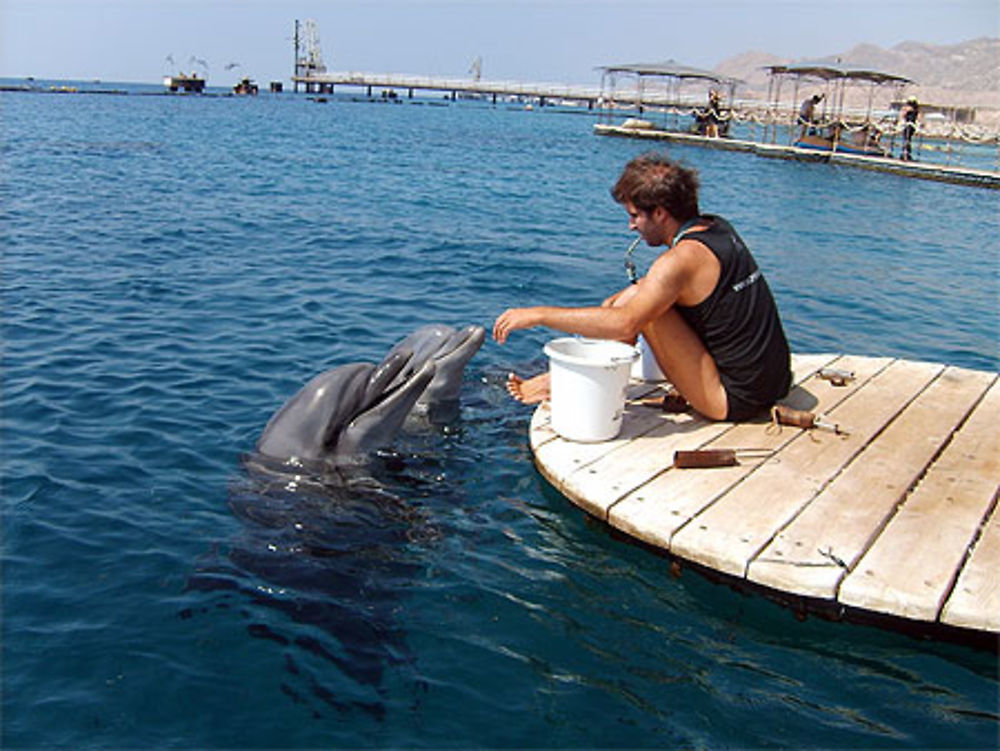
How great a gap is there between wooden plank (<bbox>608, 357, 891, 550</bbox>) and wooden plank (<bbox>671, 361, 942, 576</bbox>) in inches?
2.0

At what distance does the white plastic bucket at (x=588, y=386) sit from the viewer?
514 cm

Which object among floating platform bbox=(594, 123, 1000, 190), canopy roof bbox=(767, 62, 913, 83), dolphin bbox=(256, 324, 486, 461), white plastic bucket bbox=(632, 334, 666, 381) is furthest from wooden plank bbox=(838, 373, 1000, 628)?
canopy roof bbox=(767, 62, 913, 83)

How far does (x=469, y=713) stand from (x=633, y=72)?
159 ft

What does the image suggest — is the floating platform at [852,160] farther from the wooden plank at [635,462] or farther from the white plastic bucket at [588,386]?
the white plastic bucket at [588,386]

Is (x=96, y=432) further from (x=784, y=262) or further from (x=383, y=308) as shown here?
(x=784, y=262)

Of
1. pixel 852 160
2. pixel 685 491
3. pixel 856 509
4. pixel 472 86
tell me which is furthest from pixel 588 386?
pixel 472 86

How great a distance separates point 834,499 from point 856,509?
5.0 inches

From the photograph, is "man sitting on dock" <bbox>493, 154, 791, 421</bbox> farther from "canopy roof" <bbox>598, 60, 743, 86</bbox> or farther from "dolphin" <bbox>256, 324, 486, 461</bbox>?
"canopy roof" <bbox>598, 60, 743, 86</bbox>

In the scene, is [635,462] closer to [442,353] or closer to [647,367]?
[647,367]

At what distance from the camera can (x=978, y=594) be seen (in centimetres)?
392

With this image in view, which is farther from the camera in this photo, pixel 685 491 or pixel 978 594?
pixel 685 491

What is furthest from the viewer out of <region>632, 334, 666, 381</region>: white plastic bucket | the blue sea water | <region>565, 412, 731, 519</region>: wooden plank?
<region>632, 334, 666, 381</region>: white plastic bucket

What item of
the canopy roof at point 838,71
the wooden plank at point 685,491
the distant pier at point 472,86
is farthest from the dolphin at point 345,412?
the distant pier at point 472,86

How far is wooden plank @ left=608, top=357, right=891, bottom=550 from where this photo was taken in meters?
4.51
